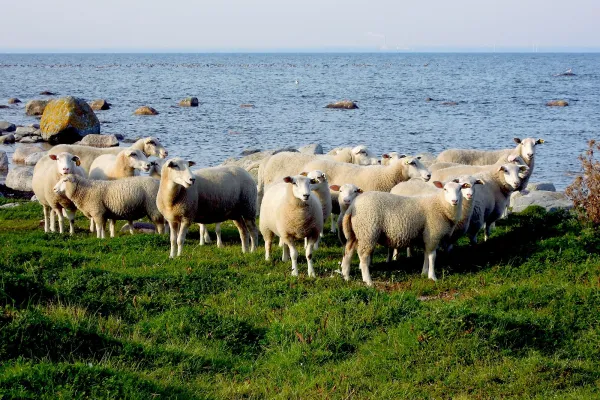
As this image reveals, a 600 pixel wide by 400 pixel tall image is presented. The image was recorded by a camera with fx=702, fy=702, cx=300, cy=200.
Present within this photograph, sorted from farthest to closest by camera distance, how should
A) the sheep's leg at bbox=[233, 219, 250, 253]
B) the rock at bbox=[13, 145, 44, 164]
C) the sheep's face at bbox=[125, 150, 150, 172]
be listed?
the rock at bbox=[13, 145, 44, 164]
the sheep's face at bbox=[125, 150, 150, 172]
the sheep's leg at bbox=[233, 219, 250, 253]

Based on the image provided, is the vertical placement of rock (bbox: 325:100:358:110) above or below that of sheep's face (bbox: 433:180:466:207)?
below

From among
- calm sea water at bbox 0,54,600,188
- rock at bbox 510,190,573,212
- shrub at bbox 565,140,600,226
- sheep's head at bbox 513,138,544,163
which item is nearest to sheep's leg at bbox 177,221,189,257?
shrub at bbox 565,140,600,226

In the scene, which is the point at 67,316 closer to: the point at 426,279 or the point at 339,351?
the point at 339,351

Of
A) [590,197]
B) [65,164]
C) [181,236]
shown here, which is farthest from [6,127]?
[590,197]

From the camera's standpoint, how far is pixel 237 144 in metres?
35.2

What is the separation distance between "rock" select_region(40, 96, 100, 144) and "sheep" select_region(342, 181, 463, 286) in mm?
26211

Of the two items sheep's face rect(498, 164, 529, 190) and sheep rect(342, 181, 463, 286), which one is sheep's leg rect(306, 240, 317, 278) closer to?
sheep rect(342, 181, 463, 286)

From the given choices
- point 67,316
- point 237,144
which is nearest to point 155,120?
point 237,144

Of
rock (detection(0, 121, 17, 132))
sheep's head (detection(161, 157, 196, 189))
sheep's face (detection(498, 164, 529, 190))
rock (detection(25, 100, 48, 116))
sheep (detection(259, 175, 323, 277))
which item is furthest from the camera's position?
rock (detection(25, 100, 48, 116))

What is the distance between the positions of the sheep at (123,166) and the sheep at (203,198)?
254 cm

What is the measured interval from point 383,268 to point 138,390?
20.0 feet

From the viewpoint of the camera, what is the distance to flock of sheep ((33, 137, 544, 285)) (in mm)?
10344

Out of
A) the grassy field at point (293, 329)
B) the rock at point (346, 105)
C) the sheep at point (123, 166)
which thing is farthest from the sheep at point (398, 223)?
the rock at point (346, 105)

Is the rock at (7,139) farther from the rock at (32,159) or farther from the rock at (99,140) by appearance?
the rock at (32,159)
